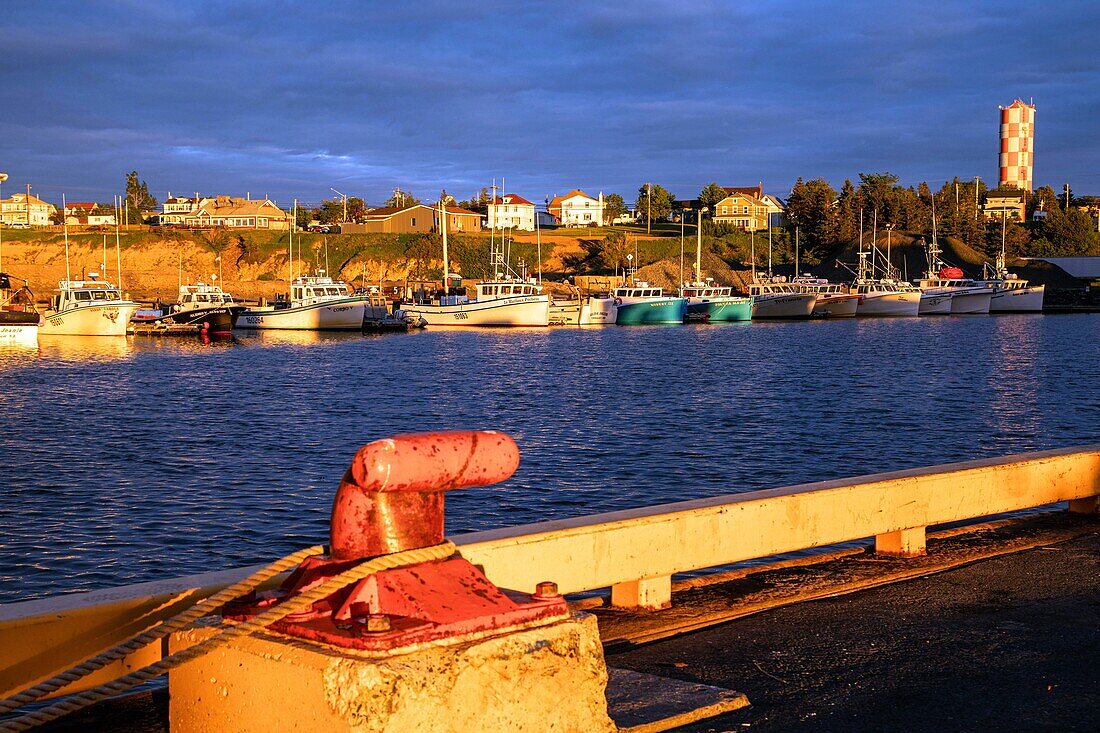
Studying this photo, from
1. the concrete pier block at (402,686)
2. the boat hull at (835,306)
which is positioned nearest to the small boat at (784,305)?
the boat hull at (835,306)

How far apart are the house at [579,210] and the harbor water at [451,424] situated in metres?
112

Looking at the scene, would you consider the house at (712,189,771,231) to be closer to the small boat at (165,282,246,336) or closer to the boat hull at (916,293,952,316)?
the boat hull at (916,293,952,316)

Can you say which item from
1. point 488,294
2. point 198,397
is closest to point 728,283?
point 488,294

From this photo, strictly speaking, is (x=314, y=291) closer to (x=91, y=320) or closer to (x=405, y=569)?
(x=91, y=320)

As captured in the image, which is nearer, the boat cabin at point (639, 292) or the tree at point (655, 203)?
the boat cabin at point (639, 292)

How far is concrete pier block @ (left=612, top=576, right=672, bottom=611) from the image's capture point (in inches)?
307

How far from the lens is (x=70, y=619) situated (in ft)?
17.6

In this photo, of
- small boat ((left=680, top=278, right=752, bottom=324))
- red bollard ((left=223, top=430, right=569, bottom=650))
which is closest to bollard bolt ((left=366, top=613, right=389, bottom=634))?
red bollard ((left=223, top=430, right=569, bottom=650))

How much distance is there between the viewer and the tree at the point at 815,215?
479 feet

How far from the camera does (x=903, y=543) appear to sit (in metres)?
9.51

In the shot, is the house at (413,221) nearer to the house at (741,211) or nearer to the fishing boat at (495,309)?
the house at (741,211)

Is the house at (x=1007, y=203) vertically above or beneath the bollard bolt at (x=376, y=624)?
above

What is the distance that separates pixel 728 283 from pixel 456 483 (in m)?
130

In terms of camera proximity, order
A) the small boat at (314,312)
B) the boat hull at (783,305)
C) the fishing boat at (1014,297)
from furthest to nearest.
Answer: the fishing boat at (1014,297) < the boat hull at (783,305) < the small boat at (314,312)
